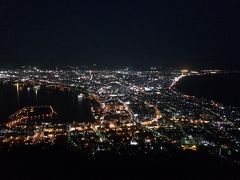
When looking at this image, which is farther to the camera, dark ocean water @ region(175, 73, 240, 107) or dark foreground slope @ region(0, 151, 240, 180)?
dark ocean water @ region(175, 73, 240, 107)

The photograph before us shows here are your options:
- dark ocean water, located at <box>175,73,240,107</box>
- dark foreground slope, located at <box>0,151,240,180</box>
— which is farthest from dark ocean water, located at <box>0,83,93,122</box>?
dark ocean water, located at <box>175,73,240,107</box>

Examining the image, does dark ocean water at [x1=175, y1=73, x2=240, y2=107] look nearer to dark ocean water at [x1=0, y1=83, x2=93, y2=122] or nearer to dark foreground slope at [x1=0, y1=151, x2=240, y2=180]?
dark ocean water at [x1=0, y1=83, x2=93, y2=122]

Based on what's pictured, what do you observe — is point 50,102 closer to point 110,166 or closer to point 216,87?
point 110,166

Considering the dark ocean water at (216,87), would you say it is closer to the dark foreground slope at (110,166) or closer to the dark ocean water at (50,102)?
the dark ocean water at (50,102)

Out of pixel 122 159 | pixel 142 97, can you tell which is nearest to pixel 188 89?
pixel 142 97

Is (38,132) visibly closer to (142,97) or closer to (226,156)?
(226,156)

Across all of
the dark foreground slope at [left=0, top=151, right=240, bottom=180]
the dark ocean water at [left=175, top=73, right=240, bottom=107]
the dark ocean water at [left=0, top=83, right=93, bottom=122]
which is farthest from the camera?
the dark ocean water at [left=175, top=73, right=240, bottom=107]

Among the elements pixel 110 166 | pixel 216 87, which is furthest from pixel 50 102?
pixel 216 87
